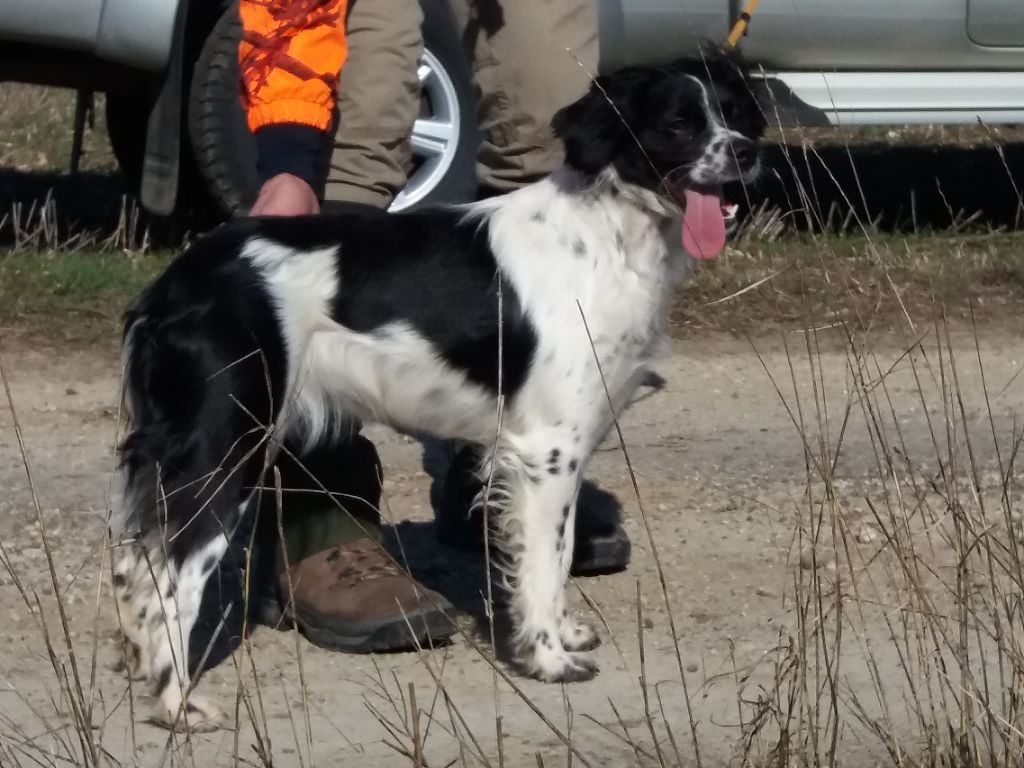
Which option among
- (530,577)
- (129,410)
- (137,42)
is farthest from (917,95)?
(129,410)

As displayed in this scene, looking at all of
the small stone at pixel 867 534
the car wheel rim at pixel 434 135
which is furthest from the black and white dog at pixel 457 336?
the car wheel rim at pixel 434 135

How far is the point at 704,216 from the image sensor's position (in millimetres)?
3461

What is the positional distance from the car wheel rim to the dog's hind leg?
9.62ft

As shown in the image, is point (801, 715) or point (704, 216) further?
point (704, 216)

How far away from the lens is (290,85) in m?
3.44

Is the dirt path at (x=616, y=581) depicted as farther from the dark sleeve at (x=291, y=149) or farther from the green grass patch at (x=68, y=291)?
the dark sleeve at (x=291, y=149)

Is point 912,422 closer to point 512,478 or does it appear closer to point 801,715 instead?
point 512,478

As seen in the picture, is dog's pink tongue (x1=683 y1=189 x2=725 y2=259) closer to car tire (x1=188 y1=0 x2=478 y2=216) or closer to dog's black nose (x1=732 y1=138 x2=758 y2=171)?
dog's black nose (x1=732 y1=138 x2=758 y2=171)

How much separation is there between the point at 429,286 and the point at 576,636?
81 centimetres

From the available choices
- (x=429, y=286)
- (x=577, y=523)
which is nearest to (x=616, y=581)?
(x=577, y=523)

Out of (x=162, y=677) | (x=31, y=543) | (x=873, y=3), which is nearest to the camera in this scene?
(x=162, y=677)

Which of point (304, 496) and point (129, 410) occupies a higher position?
point (129, 410)

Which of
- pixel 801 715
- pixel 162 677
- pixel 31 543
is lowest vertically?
pixel 31 543

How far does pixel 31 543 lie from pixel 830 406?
2.50 metres
